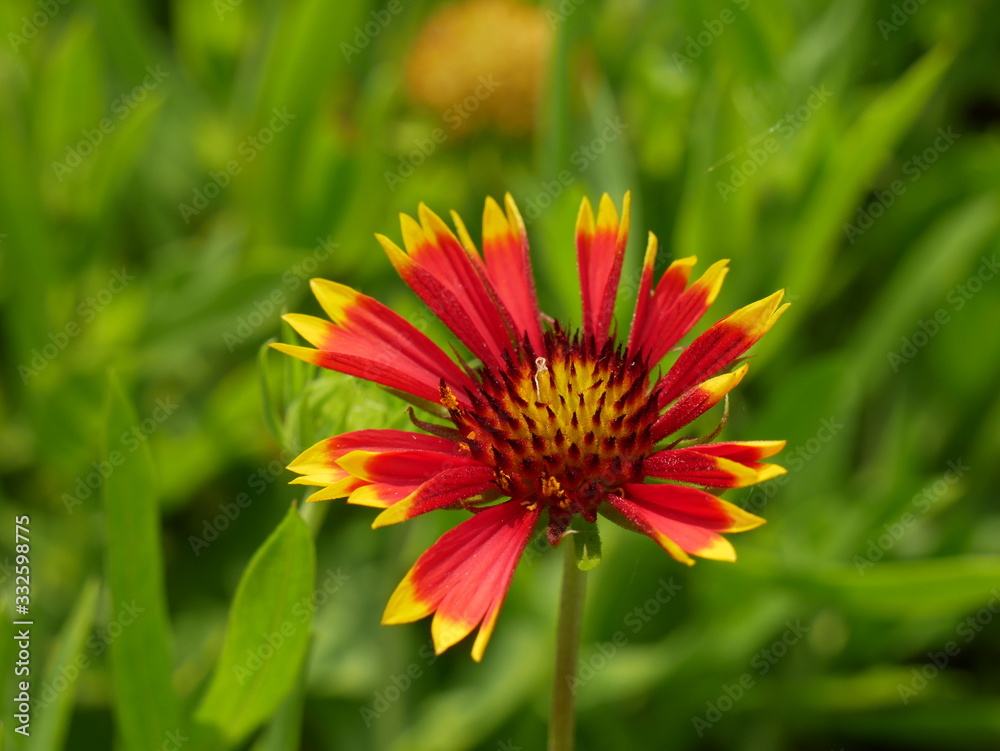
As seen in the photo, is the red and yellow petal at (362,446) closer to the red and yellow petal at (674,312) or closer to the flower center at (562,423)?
the flower center at (562,423)

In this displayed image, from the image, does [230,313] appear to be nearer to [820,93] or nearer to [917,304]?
[820,93]

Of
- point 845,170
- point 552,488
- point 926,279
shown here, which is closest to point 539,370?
point 552,488

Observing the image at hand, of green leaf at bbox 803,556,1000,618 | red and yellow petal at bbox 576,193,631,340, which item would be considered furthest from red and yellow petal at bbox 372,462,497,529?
green leaf at bbox 803,556,1000,618

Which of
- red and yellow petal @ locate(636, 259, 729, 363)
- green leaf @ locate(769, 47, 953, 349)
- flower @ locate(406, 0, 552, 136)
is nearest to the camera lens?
red and yellow petal @ locate(636, 259, 729, 363)

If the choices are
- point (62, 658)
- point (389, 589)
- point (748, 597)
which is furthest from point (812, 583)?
point (62, 658)

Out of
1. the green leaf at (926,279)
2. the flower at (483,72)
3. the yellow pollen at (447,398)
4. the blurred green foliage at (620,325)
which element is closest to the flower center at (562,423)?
the yellow pollen at (447,398)

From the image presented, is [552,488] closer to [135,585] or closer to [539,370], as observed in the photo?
[539,370]

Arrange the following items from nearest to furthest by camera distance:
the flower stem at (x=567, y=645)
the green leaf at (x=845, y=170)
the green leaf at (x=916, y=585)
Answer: the flower stem at (x=567, y=645), the green leaf at (x=916, y=585), the green leaf at (x=845, y=170)

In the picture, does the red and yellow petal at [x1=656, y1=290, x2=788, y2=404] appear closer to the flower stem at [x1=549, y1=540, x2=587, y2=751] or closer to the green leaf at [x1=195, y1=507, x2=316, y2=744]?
the flower stem at [x1=549, y1=540, x2=587, y2=751]
